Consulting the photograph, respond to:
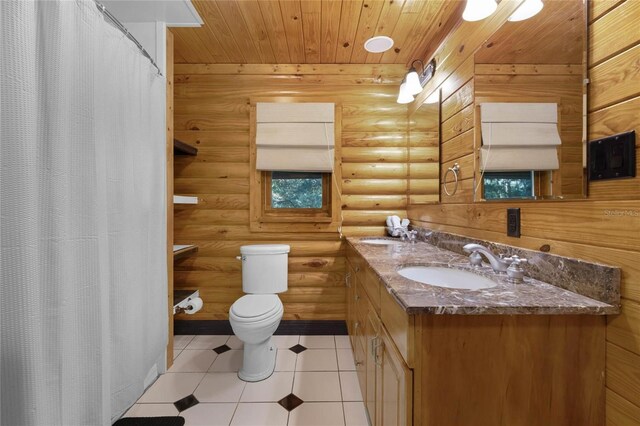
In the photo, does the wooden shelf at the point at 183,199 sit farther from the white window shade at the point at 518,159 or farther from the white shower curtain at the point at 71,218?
the white window shade at the point at 518,159

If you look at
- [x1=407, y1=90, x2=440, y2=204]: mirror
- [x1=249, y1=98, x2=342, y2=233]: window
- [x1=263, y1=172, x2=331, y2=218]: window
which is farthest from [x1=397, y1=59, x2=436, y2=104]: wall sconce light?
[x1=263, y1=172, x2=331, y2=218]: window

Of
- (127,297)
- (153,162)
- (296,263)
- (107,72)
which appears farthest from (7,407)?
(296,263)

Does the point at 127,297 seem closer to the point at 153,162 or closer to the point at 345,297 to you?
the point at 153,162

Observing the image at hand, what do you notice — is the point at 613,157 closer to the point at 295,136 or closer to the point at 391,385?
the point at 391,385

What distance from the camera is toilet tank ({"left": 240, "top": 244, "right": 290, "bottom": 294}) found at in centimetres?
214

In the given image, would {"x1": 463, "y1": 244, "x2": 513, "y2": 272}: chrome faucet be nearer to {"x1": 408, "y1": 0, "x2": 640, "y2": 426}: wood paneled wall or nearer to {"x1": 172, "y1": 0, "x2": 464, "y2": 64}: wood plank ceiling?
{"x1": 408, "y1": 0, "x2": 640, "y2": 426}: wood paneled wall

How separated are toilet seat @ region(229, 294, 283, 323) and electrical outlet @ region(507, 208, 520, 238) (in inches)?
58.4

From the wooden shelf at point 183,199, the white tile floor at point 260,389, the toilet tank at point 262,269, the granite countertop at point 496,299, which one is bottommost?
the white tile floor at point 260,389

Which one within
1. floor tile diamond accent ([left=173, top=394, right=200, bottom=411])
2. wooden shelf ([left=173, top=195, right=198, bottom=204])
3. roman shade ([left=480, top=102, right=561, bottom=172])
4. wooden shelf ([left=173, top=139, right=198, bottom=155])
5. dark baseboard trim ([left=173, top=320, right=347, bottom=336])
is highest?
wooden shelf ([left=173, top=139, right=198, bottom=155])

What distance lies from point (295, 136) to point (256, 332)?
5.36 ft

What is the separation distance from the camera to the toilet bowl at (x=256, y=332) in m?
1.67

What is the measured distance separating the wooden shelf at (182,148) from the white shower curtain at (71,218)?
0.72 meters

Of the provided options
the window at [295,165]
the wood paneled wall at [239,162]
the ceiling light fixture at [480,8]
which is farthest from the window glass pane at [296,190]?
the ceiling light fixture at [480,8]

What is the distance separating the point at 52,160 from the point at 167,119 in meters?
1.16
